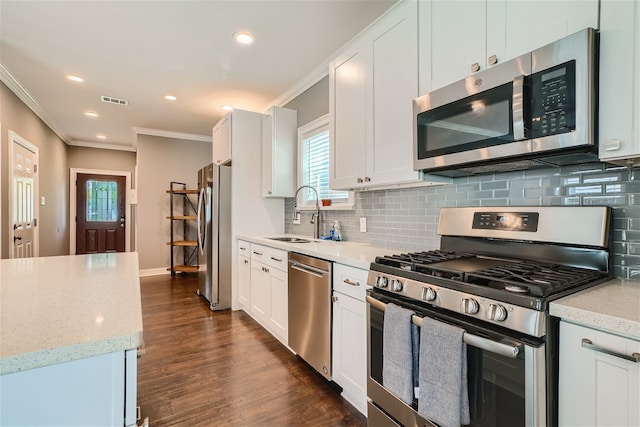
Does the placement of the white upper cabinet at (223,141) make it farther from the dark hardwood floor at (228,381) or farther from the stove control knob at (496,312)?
the stove control knob at (496,312)

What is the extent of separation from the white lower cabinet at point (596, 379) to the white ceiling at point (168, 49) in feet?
7.53

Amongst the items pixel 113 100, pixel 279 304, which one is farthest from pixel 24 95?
pixel 279 304

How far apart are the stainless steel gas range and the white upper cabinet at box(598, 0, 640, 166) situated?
323 millimetres

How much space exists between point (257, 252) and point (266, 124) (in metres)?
1.63

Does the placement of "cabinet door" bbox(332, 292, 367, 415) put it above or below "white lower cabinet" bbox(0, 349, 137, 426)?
below

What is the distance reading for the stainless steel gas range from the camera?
98 centimetres

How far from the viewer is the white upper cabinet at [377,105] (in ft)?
6.05

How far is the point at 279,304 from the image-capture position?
8.85 ft

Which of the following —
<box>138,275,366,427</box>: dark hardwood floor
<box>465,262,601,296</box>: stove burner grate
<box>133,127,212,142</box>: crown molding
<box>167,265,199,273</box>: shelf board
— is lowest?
<box>138,275,366,427</box>: dark hardwood floor

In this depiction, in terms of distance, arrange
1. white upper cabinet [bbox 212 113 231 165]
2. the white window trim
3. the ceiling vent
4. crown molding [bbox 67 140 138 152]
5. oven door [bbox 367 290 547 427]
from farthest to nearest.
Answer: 1. crown molding [bbox 67 140 138 152]
2. the ceiling vent
3. white upper cabinet [bbox 212 113 231 165]
4. the white window trim
5. oven door [bbox 367 290 547 427]

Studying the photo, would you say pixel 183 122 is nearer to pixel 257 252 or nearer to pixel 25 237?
pixel 25 237

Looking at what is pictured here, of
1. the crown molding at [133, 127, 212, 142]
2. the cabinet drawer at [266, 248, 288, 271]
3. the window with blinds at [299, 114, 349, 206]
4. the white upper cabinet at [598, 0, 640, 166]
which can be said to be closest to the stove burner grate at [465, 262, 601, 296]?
the white upper cabinet at [598, 0, 640, 166]

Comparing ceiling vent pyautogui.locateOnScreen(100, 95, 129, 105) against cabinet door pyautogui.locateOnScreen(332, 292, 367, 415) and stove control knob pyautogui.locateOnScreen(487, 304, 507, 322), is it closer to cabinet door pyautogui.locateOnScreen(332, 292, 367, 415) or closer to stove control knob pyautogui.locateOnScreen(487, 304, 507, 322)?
cabinet door pyautogui.locateOnScreen(332, 292, 367, 415)

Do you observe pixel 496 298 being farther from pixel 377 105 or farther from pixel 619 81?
pixel 377 105
